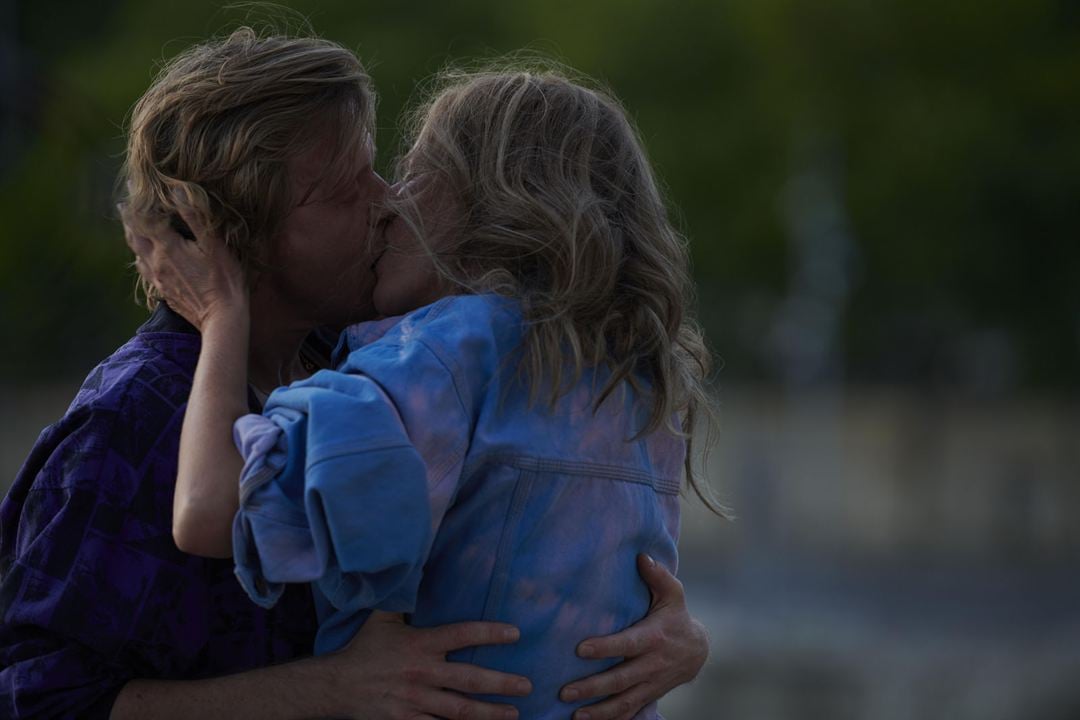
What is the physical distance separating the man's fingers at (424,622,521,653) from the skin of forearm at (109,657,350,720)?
19cm


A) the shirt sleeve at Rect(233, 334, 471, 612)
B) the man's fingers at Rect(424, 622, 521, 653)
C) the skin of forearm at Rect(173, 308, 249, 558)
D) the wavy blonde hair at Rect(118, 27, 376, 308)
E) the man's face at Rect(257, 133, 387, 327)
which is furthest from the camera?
the man's face at Rect(257, 133, 387, 327)

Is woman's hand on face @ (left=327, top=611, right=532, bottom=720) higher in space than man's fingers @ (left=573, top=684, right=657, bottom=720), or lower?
higher

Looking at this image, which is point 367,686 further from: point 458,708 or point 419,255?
point 419,255

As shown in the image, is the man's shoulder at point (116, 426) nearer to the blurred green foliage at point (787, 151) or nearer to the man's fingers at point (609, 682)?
the man's fingers at point (609, 682)

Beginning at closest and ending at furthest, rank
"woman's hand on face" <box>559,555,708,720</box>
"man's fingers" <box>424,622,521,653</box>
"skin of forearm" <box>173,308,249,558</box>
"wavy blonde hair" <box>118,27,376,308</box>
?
1. "skin of forearm" <box>173,308,249,558</box>
2. "man's fingers" <box>424,622,521,653</box>
3. "woman's hand on face" <box>559,555,708,720</box>
4. "wavy blonde hair" <box>118,27,376,308</box>

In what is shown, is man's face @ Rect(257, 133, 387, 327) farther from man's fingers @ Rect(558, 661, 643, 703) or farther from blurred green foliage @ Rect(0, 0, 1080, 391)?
blurred green foliage @ Rect(0, 0, 1080, 391)

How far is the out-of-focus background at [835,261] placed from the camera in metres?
15.5

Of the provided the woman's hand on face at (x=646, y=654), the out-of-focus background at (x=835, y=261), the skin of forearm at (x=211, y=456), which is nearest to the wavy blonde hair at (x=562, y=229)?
the woman's hand on face at (x=646, y=654)

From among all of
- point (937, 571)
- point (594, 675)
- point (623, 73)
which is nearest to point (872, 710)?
point (937, 571)

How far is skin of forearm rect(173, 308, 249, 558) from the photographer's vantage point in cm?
206

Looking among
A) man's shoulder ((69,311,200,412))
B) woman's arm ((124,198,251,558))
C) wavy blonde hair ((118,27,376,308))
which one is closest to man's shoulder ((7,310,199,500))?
man's shoulder ((69,311,200,412))

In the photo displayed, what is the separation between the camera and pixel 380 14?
64.6 feet

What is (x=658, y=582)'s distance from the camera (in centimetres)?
239

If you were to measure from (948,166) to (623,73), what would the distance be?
403cm
